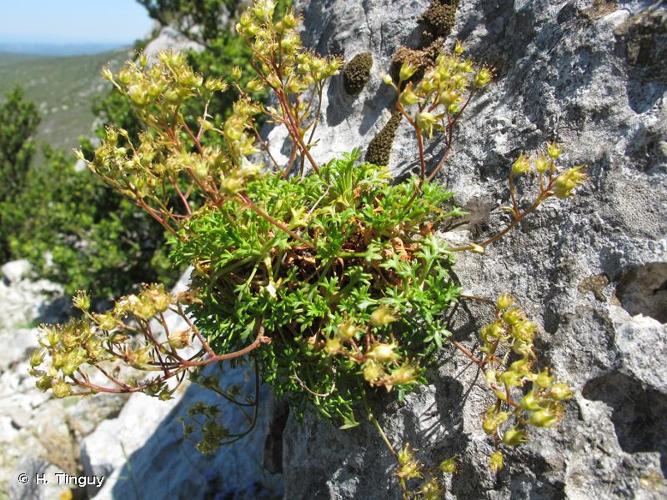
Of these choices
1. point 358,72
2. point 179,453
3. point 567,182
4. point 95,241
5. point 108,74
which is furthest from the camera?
point 95,241

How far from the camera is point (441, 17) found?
409 centimetres

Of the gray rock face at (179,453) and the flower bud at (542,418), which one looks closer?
the flower bud at (542,418)

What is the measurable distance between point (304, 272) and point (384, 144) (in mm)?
1467

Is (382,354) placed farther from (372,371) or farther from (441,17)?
(441,17)

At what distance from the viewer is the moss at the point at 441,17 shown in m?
4.08

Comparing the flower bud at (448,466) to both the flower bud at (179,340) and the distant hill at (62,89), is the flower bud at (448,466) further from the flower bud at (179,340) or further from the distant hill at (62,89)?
the distant hill at (62,89)

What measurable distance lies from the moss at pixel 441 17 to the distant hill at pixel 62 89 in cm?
5066

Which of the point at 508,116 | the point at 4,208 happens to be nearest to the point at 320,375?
the point at 508,116

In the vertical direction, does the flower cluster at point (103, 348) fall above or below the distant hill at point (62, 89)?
above

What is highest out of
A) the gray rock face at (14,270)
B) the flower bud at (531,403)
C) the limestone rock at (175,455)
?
the flower bud at (531,403)

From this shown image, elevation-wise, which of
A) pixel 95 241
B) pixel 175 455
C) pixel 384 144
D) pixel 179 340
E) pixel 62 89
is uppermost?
pixel 384 144

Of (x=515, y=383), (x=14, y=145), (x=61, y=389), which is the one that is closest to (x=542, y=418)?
(x=515, y=383)

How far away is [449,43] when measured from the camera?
4066 mm

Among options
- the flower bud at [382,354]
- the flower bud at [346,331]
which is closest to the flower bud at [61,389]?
the flower bud at [346,331]
